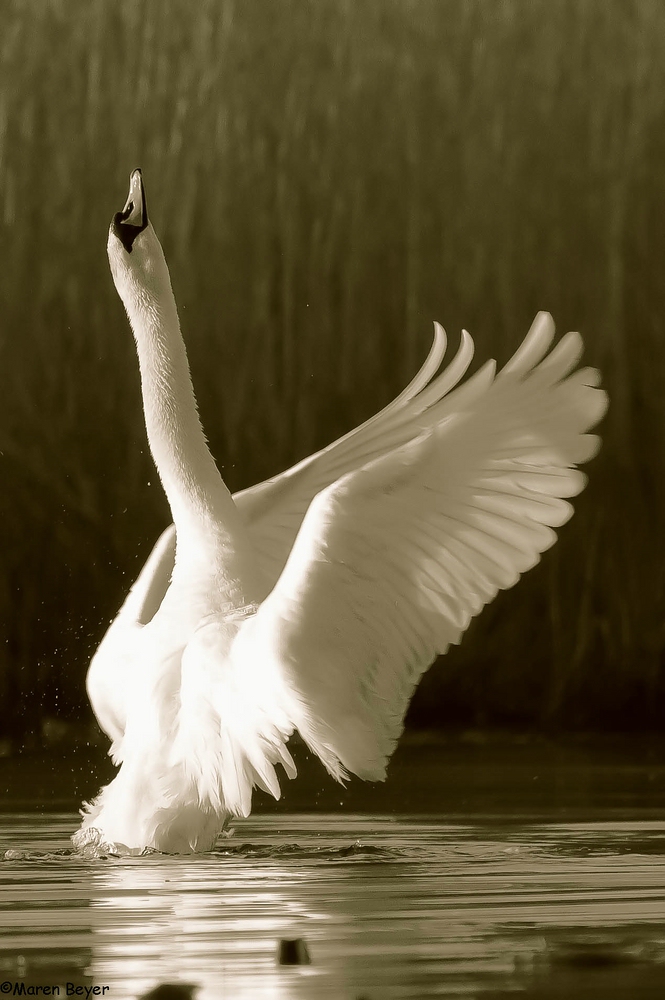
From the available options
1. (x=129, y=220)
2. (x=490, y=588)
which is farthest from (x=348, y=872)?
(x=129, y=220)

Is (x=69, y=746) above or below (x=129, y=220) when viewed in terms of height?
below

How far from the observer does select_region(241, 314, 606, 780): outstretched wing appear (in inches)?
213

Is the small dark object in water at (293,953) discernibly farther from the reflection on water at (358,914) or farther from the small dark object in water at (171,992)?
the small dark object in water at (171,992)

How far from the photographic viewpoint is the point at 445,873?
18.2 feet

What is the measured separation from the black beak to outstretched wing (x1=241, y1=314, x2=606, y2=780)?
1.38 metres

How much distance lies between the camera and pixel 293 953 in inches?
165

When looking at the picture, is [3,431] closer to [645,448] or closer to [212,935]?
[645,448]

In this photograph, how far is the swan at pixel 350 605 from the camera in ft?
17.9

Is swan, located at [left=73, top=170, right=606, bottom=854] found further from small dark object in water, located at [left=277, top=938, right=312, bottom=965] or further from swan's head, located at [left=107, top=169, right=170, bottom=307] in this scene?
small dark object in water, located at [left=277, top=938, right=312, bottom=965]

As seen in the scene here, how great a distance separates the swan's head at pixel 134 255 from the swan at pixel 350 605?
97 cm

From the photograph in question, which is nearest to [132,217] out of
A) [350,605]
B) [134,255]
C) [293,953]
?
[134,255]

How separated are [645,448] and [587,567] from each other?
1.09 m

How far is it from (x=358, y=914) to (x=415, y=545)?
1.25 metres

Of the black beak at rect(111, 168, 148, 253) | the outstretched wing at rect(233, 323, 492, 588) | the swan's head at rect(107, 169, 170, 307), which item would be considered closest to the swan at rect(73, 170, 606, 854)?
the outstretched wing at rect(233, 323, 492, 588)
